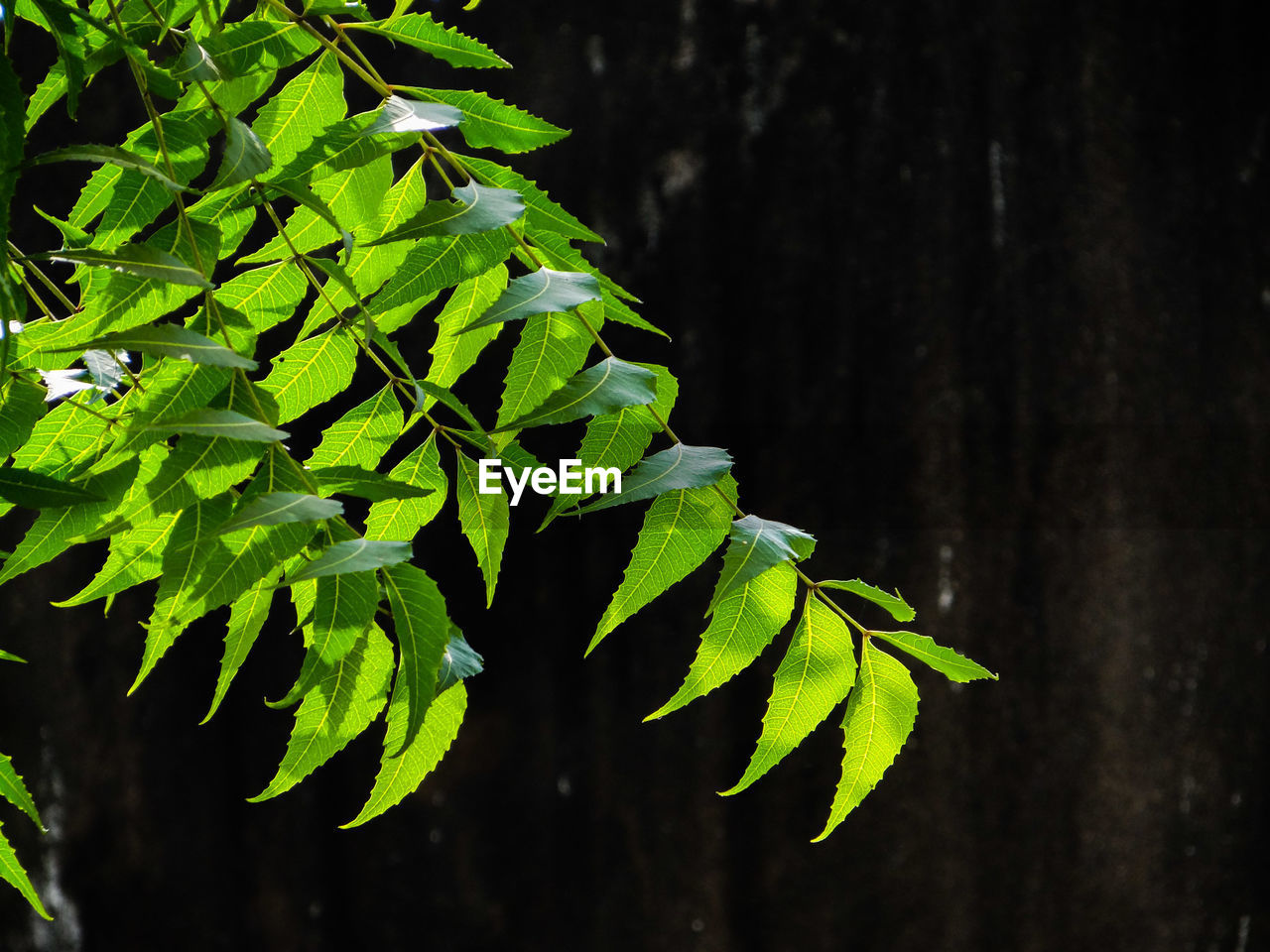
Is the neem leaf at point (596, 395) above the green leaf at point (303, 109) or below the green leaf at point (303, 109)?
below

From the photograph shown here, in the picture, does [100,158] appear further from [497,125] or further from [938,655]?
[938,655]

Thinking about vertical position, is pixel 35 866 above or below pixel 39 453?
below

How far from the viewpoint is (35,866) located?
1.31 m

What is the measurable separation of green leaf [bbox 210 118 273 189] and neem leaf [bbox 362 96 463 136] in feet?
0.12

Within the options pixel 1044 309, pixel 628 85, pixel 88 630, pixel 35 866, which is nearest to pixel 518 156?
pixel 628 85

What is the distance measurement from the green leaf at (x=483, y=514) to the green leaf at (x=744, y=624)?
0.08m

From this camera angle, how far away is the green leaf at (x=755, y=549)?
336 mm

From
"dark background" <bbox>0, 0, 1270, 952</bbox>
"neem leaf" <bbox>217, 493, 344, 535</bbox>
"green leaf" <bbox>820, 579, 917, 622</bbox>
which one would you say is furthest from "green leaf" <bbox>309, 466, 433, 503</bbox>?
"dark background" <bbox>0, 0, 1270, 952</bbox>

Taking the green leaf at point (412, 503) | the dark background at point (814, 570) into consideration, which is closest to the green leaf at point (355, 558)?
the green leaf at point (412, 503)

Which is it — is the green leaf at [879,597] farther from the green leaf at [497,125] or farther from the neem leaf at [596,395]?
the green leaf at [497,125]

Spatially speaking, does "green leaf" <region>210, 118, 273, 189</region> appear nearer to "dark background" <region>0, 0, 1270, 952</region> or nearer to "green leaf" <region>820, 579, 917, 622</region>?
"green leaf" <region>820, 579, 917, 622</region>

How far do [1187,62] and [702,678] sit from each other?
4.34 feet

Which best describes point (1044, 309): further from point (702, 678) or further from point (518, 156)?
point (702, 678)

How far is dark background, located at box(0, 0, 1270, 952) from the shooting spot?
129 centimetres
